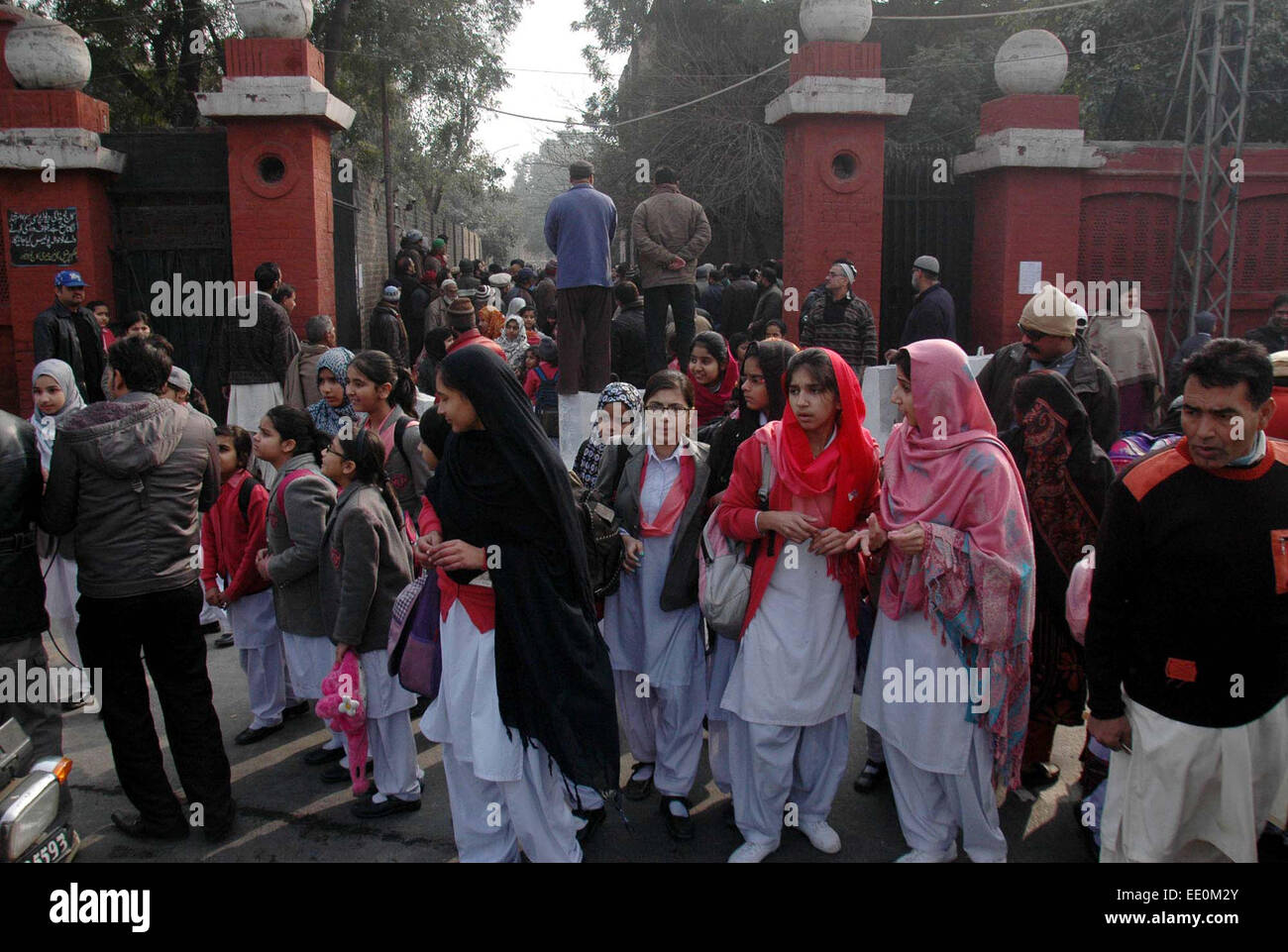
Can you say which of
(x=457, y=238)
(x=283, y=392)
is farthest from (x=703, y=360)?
(x=457, y=238)

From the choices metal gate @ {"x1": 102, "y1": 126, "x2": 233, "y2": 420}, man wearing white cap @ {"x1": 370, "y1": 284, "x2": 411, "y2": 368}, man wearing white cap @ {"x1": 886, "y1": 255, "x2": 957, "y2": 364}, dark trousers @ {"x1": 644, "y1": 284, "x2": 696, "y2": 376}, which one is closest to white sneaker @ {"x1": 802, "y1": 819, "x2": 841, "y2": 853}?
dark trousers @ {"x1": 644, "y1": 284, "x2": 696, "y2": 376}

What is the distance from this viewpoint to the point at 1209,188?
10180mm

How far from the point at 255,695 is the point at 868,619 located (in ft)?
10.1

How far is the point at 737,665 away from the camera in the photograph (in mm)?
3730

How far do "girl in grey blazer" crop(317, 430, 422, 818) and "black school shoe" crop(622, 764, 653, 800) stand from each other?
35.2 inches

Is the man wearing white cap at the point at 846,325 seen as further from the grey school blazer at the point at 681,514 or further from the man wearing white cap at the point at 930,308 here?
the grey school blazer at the point at 681,514

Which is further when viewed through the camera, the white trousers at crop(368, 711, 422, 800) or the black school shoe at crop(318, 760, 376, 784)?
the black school shoe at crop(318, 760, 376, 784)

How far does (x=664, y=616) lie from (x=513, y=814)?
106 cm

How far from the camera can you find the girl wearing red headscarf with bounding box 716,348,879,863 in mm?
3566

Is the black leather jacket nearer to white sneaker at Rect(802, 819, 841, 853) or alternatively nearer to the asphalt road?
the asphalt road

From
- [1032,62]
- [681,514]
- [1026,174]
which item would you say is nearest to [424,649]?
[681,514]

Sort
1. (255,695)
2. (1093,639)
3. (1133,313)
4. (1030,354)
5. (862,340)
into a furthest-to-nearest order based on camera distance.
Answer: (862,340) → (1133,313) → (255,695) → (1030,354) → (1093,639)

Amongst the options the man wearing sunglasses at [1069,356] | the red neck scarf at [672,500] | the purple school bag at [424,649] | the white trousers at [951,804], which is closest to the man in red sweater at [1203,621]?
the white trousers at [951,804]
